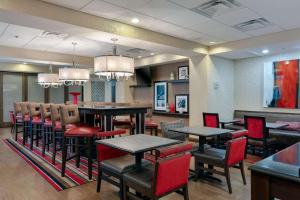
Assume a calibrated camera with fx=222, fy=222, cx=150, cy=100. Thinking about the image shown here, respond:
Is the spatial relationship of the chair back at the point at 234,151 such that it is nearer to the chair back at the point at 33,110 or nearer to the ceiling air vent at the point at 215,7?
the ceiling air vent at the point at 215,7

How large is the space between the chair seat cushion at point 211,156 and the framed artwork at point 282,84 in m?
3.59

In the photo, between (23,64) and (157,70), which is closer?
(157,70)

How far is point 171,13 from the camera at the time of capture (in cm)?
384

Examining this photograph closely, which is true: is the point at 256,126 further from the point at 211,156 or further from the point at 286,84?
the point at 286,84

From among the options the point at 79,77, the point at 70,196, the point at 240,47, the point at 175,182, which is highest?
the point at 240,47

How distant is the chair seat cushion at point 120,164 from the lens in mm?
2545

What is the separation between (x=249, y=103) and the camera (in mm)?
6668

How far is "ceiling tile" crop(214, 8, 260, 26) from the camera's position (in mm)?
3822

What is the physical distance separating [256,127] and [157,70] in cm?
464

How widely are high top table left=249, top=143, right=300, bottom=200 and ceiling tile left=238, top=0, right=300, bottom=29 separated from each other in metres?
2.90

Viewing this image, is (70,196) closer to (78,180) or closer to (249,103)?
(78,180)

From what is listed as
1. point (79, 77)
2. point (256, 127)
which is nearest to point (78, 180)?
point (79, 77)

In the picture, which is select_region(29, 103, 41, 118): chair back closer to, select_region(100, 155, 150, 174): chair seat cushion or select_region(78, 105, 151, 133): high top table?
select_region(78, 105, 151, 133): high top table

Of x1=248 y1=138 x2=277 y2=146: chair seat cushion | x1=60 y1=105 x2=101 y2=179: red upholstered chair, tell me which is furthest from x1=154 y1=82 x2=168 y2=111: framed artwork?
x1=60 y1=105 x2=101 y2=179: red upholstered chair
